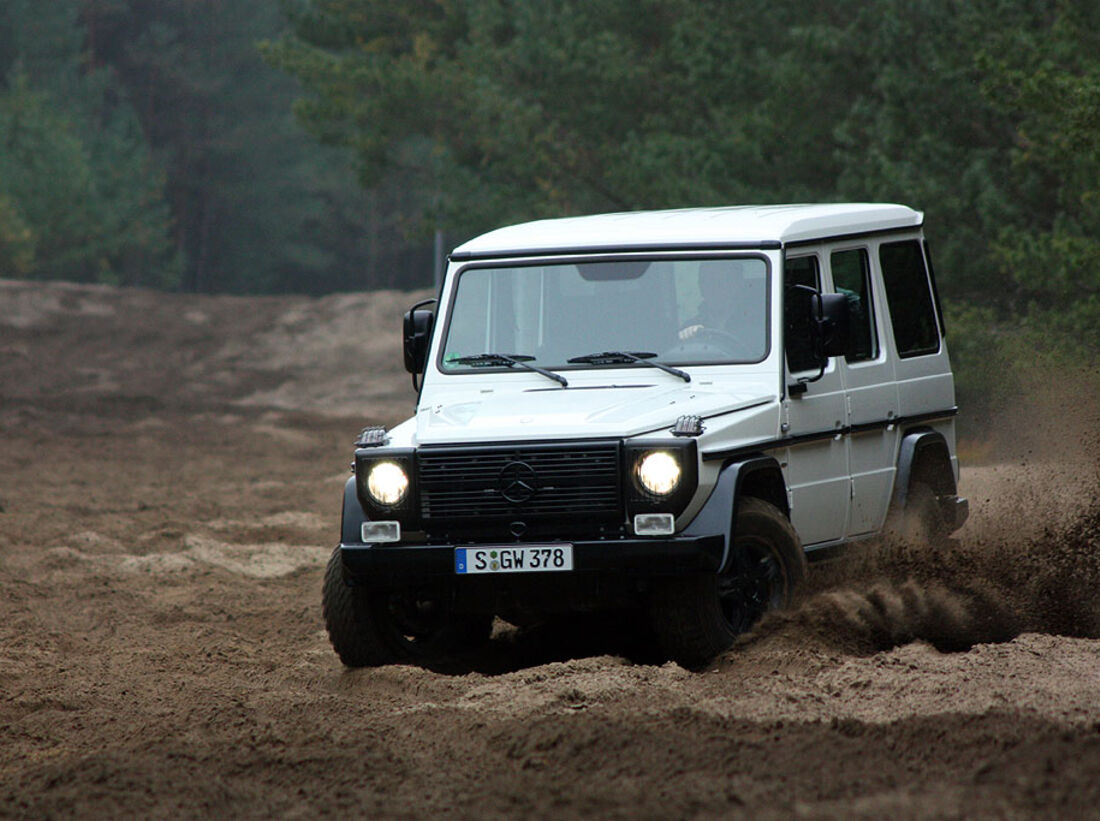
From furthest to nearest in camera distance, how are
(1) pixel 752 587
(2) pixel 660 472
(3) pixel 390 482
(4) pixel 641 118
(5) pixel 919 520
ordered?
(4) pixel 641 118
(5) pixel 919 520
(1) pixel 752 587
(3) pixel 390 482
(2) pixel 660 472

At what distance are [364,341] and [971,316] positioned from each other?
68.0ft

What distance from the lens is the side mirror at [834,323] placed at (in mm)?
8719

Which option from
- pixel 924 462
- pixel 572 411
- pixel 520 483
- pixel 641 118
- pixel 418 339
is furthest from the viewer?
pixel 641 118

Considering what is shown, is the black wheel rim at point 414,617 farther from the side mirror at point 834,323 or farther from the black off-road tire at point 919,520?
the black off-road tire at point 919,520

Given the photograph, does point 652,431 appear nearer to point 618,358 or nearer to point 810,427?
point 618,358

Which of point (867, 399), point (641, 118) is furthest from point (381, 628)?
point (641, 118)

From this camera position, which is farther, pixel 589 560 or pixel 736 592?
pixel 736 592

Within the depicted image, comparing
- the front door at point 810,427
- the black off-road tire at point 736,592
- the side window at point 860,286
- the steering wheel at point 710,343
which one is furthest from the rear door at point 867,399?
the black off-road tire at point 736,592

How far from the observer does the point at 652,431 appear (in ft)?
26.1

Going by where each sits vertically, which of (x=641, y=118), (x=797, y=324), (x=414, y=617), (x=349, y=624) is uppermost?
(x=641, y=118)

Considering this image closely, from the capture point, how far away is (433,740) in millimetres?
6637

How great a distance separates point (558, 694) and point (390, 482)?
4.57 ft

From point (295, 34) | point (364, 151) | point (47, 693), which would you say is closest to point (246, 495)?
point (47, 693)

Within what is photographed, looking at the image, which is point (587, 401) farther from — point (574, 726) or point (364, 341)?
point (364, 341)
